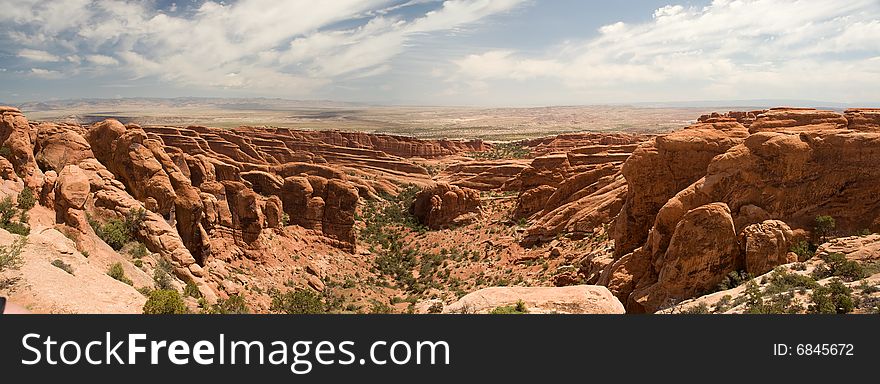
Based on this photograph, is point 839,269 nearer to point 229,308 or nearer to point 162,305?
point 162,305

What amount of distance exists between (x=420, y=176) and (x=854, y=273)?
69.6m

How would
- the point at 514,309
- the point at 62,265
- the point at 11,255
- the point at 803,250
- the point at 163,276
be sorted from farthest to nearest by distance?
1. the point at 163,276
2. the point at 803,250
3. the point at 62,265
4. the point at 11,255
5. the point at 514,309

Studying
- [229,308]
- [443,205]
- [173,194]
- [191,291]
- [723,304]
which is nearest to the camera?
[723,304]

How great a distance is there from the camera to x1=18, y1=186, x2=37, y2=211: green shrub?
2009cm

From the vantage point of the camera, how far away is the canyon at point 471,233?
17.0 m

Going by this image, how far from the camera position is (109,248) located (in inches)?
824

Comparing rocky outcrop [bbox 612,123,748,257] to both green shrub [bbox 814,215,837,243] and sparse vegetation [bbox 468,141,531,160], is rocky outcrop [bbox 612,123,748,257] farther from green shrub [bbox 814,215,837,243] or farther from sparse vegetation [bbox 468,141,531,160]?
sparse vegetation [bbox 468,141,531,160]

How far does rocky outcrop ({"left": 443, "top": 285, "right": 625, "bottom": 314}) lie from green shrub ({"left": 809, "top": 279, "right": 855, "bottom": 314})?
5310 millimetres

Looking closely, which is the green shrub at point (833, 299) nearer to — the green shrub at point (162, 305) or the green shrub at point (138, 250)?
the green shrub at point (162, 305)

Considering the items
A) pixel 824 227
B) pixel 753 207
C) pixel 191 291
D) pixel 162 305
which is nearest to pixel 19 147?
pixel 191 291

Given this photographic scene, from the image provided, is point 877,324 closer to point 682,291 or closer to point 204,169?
point 682,291

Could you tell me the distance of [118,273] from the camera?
17.8 metres

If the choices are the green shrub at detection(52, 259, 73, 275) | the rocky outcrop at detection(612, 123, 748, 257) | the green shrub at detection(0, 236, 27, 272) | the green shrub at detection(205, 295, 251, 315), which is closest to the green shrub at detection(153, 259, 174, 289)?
the green shrub at detection(205, 295, 251, 315)

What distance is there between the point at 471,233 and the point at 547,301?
33.5 meters
